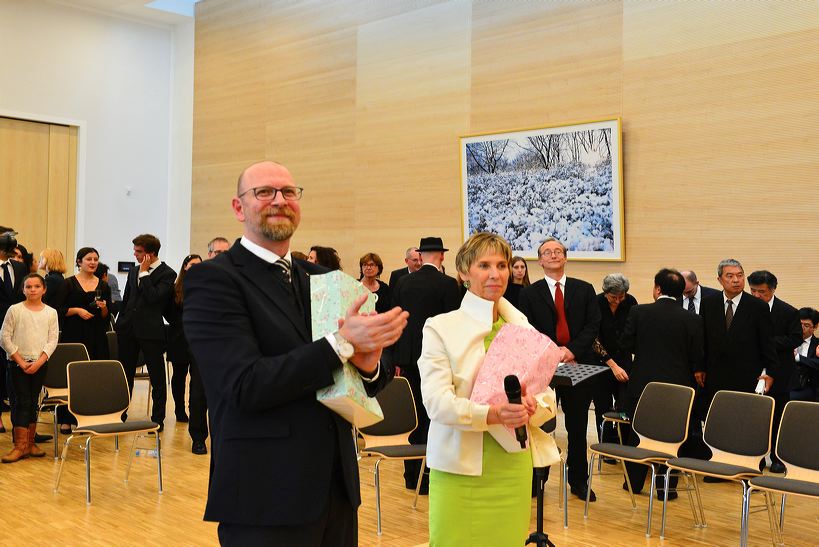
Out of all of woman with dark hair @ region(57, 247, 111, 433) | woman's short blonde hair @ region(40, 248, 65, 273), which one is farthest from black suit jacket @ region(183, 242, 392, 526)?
woman's short blonde hair @ region(40, 248, 65, 273)

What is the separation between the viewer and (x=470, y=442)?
3.25 meters

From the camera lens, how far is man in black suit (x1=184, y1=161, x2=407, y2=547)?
2033 mm

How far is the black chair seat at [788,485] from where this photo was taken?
4.62 m

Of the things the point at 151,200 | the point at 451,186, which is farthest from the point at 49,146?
the point at 451,186

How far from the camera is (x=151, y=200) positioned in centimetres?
1462

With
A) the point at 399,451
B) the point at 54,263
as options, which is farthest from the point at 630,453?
the point at 54,263

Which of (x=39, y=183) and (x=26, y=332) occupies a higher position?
(x=39, y=183)

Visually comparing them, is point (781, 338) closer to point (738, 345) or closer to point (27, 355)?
point (738, 345)

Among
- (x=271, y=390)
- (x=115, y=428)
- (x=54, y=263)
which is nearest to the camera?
(x=271, y=390)

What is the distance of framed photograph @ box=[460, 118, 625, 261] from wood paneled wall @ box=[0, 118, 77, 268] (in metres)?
6.76

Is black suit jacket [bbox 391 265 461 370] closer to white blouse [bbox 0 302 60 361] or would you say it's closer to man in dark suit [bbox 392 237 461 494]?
man in dark suit [bbox 392 237 461 494]

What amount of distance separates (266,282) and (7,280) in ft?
22.0

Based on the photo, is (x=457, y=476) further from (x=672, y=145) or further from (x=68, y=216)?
(x=68, y=216)

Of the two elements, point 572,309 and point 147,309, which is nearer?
point 572,309
